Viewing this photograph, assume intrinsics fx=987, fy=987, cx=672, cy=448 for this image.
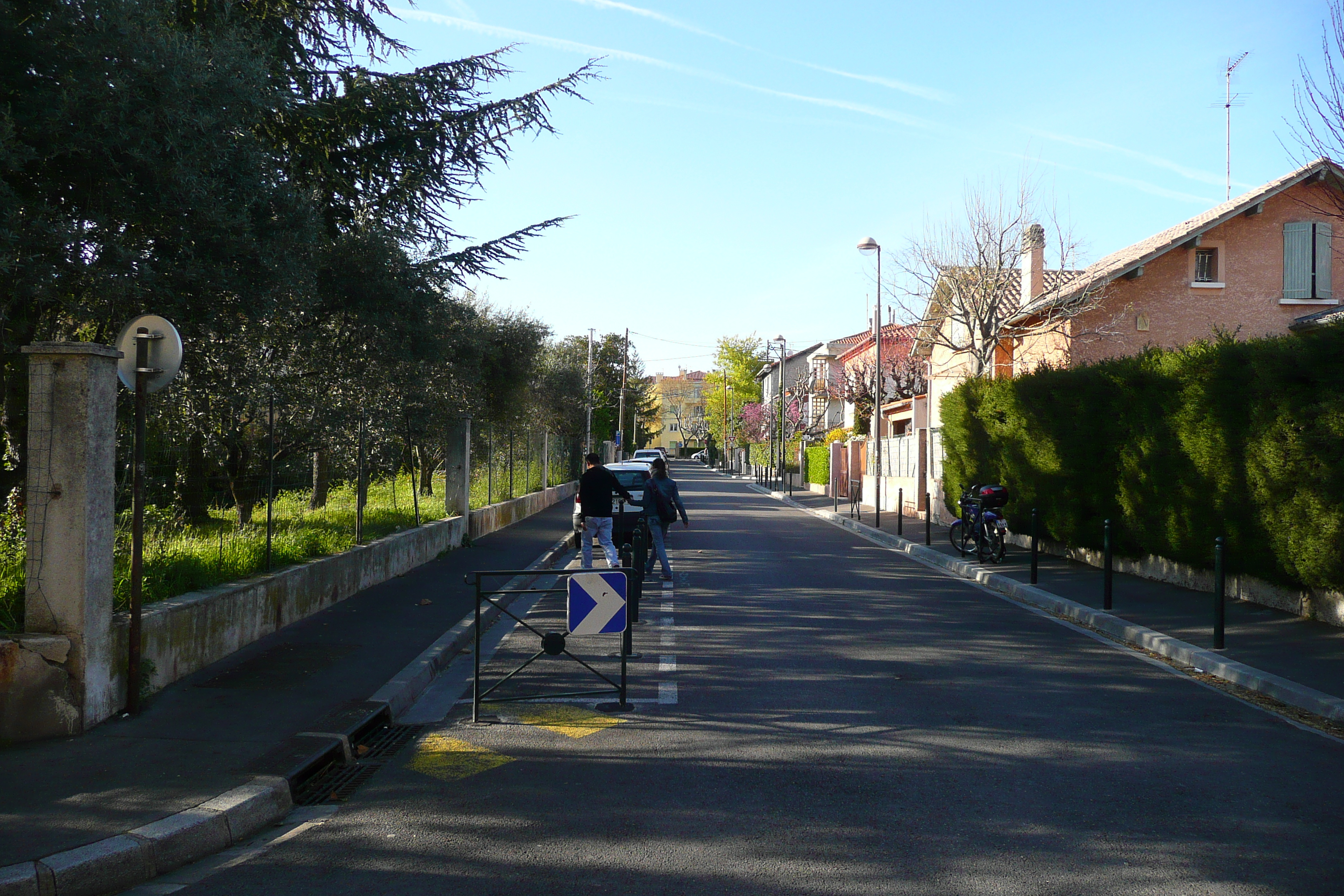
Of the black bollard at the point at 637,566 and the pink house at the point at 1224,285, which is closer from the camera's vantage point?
the black bollard at the point at 637,566

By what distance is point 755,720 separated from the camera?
22.0 feet

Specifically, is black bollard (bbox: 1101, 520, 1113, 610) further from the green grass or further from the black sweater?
the green grass

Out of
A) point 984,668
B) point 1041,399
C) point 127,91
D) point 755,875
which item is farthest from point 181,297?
point 1041,399

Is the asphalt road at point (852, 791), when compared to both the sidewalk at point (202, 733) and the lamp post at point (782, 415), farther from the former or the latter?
the lamp post at point (782, 415)

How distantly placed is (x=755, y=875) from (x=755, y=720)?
2.55 meters

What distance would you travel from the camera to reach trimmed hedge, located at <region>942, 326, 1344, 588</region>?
9.44 metres

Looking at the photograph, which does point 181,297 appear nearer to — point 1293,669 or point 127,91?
point 127,91

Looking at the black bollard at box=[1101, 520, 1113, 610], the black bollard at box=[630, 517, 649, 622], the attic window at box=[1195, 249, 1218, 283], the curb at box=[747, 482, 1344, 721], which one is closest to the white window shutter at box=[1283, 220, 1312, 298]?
the attic window at box=[1195, 249, 1218, 283]

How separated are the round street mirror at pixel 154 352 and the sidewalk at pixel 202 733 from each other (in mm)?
2201

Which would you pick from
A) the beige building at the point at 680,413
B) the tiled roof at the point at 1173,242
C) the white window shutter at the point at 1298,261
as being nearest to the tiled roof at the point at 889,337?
the tiled roof at the point at 1173,242

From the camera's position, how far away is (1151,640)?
949cm

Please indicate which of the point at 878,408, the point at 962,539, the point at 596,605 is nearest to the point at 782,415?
the point at 878,408

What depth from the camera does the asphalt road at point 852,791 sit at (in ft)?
13.8

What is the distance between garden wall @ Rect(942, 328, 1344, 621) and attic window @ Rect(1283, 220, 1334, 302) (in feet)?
48.8
